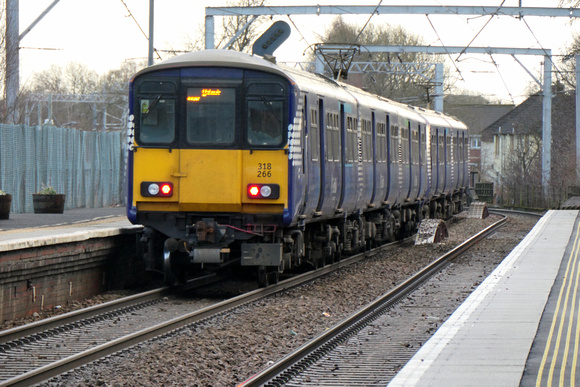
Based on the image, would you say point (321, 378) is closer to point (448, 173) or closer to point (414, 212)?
point (414, 212)

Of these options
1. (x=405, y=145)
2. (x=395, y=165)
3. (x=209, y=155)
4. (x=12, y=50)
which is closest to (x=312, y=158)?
(x=209, y=155)

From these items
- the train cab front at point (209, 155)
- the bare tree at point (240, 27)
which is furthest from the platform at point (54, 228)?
the bare tree at point (240, 27)

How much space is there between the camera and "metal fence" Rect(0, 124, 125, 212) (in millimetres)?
24969

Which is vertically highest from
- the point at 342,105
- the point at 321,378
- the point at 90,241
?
the point at 342,105

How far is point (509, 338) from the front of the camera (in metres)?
8.91

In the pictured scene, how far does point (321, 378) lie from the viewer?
27.6 ft

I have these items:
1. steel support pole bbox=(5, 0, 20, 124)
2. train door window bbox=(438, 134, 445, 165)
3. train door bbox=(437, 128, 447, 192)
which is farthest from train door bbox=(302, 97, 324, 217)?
train door window bbox=(438, 134, 445, 165)

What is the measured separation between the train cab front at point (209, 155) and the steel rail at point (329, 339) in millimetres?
1706

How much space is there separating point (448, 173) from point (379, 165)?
1192 cm

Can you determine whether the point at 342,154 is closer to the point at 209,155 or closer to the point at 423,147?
the point at 209,155

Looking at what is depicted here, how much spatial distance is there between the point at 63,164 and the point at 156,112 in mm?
14849

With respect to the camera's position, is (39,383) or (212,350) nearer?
(39,383)

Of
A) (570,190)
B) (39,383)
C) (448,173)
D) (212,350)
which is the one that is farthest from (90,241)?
(570,190)

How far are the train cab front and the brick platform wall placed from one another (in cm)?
94
